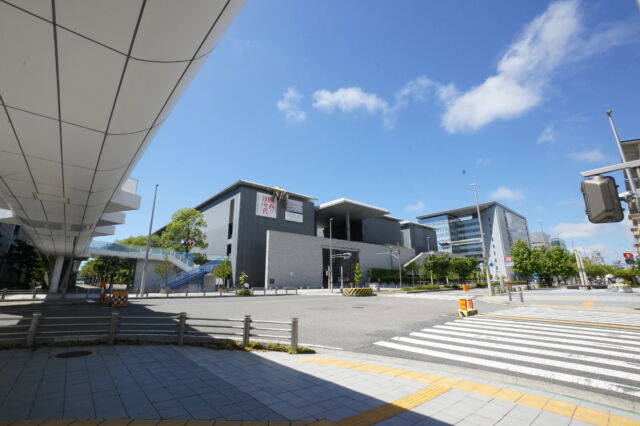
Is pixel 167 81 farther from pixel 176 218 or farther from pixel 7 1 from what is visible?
pixel 176 218

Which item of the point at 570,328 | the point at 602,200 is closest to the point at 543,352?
the point at 570,328

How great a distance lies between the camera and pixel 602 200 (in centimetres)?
307

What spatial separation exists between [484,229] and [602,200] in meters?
112

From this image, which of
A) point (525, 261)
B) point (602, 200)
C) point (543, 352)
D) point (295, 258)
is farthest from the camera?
point (525, 261)

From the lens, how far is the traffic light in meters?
3.05

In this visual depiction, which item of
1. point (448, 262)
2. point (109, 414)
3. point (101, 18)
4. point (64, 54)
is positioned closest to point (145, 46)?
point (101, 18)

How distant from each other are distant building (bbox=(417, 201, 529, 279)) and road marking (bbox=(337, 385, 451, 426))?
99.8 meters

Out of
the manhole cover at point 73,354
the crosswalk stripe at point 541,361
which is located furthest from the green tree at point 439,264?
the manhole cover at point 73,354

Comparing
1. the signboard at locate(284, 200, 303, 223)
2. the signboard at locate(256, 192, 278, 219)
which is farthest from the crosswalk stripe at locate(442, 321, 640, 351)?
the signboard at locate(284, 200, 303, 223)

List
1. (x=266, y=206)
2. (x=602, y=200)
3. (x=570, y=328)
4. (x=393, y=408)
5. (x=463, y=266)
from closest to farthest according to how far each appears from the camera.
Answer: (x=602, y=200)
(x=393, y=408)
(x=570, y=328)
(x=266, y=206)
(x=463, y=266)

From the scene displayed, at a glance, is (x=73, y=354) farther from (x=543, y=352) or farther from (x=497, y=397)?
(x=543, y=352)

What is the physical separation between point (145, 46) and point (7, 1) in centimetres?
120

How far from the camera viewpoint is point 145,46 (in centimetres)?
359

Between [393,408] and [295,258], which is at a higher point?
[295,258]
